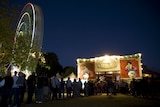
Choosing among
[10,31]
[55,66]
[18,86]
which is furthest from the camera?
[55,66]

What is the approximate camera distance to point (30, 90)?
1266 cm

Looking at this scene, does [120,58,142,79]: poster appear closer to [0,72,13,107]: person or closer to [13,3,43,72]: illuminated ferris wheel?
[13,3,43,72]: illuminated ferris wheel

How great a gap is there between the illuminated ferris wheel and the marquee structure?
11.6 metres

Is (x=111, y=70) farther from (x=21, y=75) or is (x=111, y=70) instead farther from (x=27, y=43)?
(x=21, y=75)

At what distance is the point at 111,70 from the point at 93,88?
408 inches

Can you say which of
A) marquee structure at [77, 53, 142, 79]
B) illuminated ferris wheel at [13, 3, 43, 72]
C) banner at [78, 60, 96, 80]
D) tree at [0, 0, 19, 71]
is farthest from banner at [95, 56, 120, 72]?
tree at [0, 0, 19, 71]

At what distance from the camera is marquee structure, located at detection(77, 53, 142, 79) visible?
32062 mm

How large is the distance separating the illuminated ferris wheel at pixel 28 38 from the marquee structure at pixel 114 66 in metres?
11.6

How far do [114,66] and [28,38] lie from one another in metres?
16.8

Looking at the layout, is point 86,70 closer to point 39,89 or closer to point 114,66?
point 114,66

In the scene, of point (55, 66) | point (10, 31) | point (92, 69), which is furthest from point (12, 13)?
point (55, 66)

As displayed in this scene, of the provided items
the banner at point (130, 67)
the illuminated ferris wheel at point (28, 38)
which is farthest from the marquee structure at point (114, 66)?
the illuminated ferris wheel at point (28, 38)

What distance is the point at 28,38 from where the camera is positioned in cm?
1998

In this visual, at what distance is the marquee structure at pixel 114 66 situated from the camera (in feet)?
105
